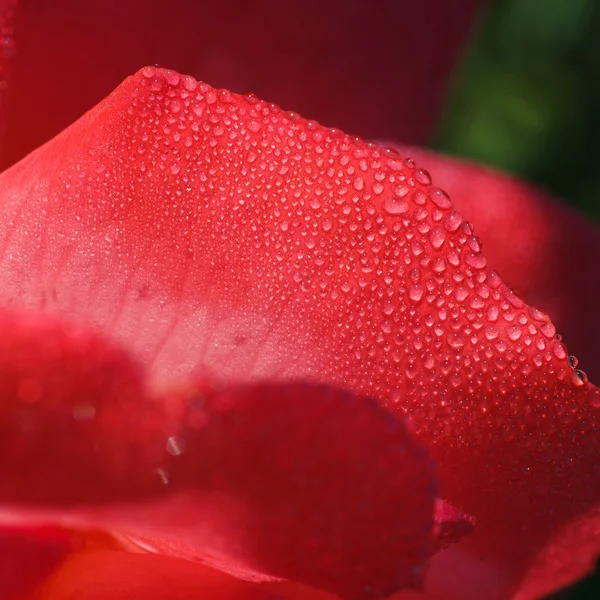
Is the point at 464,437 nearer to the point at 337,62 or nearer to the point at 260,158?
the point at 260,158

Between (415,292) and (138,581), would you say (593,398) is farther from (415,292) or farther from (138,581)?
(138,581)

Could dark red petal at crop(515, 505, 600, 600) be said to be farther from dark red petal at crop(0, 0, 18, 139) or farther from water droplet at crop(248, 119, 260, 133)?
dark red petal at crop(0, 0, 18, 139)

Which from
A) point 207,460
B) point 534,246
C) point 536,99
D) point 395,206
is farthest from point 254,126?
point 536,99

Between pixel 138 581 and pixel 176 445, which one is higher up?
pixel 176 445

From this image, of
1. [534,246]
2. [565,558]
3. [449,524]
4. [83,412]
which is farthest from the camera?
[534,246]

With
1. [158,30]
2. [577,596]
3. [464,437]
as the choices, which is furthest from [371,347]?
[577,596]

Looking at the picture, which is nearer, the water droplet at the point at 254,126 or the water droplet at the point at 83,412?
the water droplet at the point at 83,412

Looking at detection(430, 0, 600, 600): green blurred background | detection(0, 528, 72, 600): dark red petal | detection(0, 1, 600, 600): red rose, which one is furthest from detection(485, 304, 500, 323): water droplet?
detection(430, 0, 600, 600): green blurred background

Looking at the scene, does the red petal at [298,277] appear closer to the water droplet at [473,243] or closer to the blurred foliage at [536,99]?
the water droplet at [473,243]

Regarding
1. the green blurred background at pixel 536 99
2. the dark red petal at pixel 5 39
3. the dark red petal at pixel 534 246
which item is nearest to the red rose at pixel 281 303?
the dark red petal at pixel 5 39
